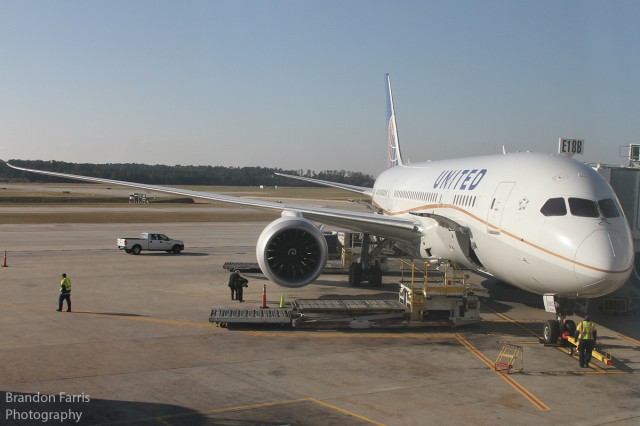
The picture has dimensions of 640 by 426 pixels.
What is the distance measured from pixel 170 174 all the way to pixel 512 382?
4869 inches

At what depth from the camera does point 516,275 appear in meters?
16.4

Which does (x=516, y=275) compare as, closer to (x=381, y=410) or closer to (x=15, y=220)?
(x=381, y=410)

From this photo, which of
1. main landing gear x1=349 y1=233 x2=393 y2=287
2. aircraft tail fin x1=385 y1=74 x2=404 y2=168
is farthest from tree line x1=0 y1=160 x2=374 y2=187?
main landing gear x1=349 y1=233 x2=393 y2=287

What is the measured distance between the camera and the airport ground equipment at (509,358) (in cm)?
1476

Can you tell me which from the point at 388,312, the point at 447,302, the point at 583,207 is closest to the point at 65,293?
the point at 388,312

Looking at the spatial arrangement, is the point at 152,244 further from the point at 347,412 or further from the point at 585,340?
the point at 347,412

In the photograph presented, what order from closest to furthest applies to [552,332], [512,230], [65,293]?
[512,230]
[552,332]
[65,293]

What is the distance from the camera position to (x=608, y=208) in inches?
599

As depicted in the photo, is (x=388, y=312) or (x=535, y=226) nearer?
(x=535, y=226)

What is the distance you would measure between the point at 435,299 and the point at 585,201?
5.47m

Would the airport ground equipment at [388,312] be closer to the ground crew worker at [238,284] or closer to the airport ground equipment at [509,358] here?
the airport ground equipment at [509,358]

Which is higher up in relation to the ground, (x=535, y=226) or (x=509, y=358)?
(x=535, y=226)

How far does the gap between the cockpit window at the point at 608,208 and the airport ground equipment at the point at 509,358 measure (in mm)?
3721

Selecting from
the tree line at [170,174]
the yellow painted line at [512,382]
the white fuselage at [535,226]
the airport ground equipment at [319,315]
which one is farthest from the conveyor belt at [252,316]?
the tree line at [170,174]
